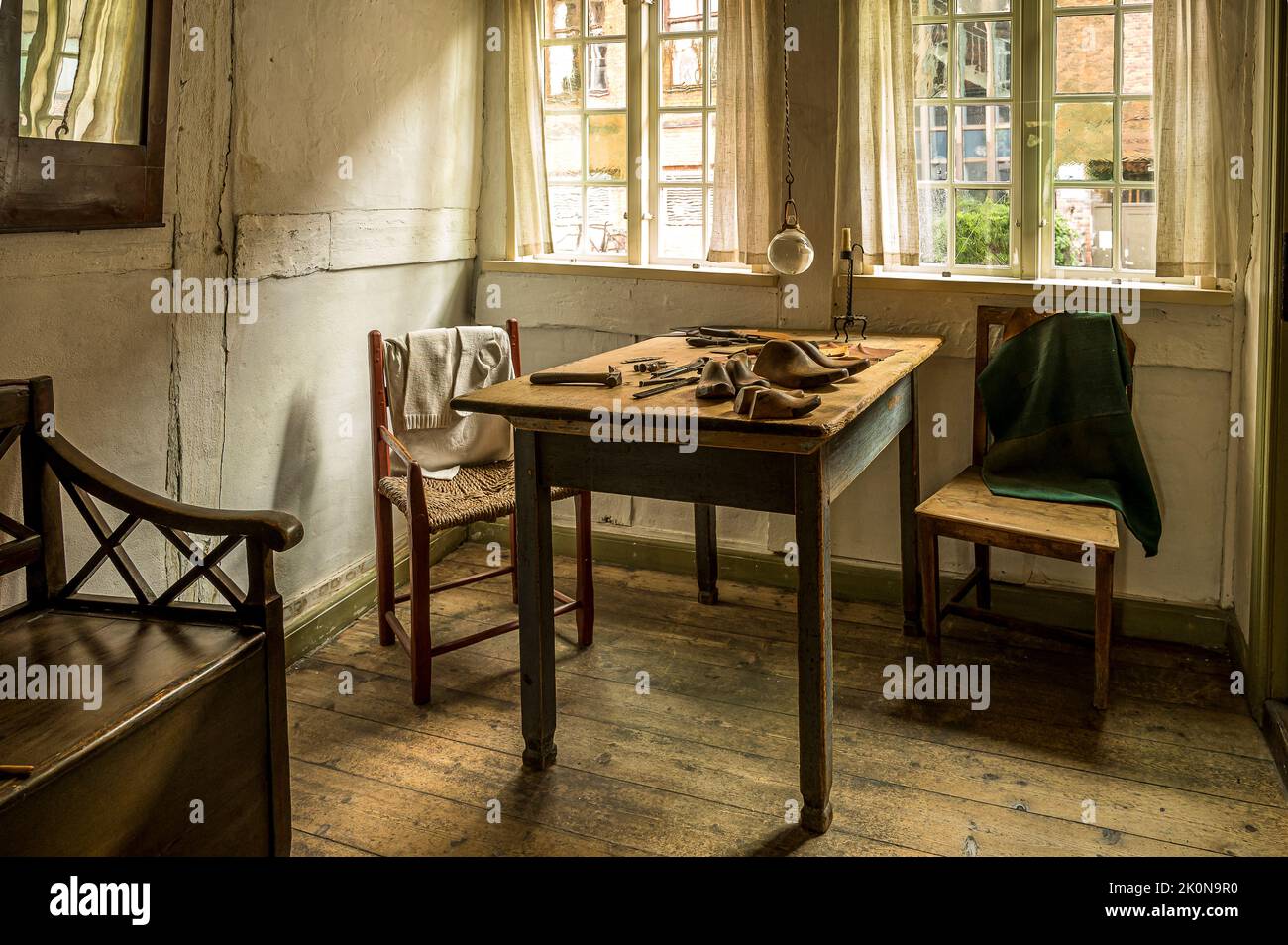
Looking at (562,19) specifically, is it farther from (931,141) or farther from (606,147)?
(931,141)

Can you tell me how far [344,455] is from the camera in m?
3.99

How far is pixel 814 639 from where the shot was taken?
8.58 ft

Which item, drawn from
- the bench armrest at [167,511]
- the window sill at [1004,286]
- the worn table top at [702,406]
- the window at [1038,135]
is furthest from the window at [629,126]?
the bench armrest at [167,511]

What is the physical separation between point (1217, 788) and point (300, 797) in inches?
95.0

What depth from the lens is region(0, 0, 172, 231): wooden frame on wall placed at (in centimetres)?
238

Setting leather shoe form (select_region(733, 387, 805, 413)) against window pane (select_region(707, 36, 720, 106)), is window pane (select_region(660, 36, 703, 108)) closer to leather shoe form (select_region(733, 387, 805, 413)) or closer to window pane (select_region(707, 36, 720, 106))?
window pane (select_region(707, 36, 720, 106))

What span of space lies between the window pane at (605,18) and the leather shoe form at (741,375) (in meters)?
2.14

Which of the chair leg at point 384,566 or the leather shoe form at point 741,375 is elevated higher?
the leather shoe form at point 741,375

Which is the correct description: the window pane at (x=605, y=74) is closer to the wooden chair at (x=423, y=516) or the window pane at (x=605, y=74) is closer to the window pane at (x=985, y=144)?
the wooden chair at (x=423, y=516)

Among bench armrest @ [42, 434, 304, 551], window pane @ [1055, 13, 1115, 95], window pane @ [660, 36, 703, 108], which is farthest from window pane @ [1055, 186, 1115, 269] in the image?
bench armrest @ [42, 434, 304, 551]

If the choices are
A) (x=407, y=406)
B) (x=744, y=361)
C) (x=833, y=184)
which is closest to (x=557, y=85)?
(x=833, y=184)

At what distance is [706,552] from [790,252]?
121cm

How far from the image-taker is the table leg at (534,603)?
283 cm

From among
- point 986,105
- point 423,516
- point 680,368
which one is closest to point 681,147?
point 986,105
